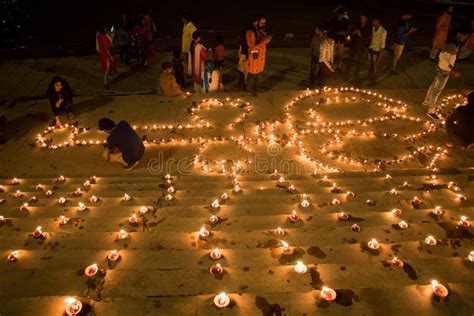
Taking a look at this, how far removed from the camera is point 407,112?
7969mm

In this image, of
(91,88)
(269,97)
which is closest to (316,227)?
(269,97)

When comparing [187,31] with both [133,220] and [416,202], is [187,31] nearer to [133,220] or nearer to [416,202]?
[133,220]

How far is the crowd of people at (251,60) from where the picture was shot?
6.33 meters

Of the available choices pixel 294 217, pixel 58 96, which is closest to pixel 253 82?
pixel 58 96

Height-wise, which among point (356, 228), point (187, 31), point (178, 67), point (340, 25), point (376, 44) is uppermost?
point (340, 25)

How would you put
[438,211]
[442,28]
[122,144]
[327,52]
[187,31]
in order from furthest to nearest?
[442,28] → [187,31] → [327,52] → [122,144] → [438,211]

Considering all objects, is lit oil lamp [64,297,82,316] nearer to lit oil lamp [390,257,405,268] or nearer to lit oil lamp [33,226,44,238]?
lit oil lamp [33,226,44,238]

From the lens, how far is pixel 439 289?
9.34ft

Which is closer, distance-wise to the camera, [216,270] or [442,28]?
[216,270]

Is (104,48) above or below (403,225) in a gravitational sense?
above

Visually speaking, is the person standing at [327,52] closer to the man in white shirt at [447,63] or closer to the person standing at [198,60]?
the man in white shirt at [447,63]

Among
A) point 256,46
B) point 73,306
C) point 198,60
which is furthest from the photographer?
point 198,60

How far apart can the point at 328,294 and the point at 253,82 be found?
22.2 feet

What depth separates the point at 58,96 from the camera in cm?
762
